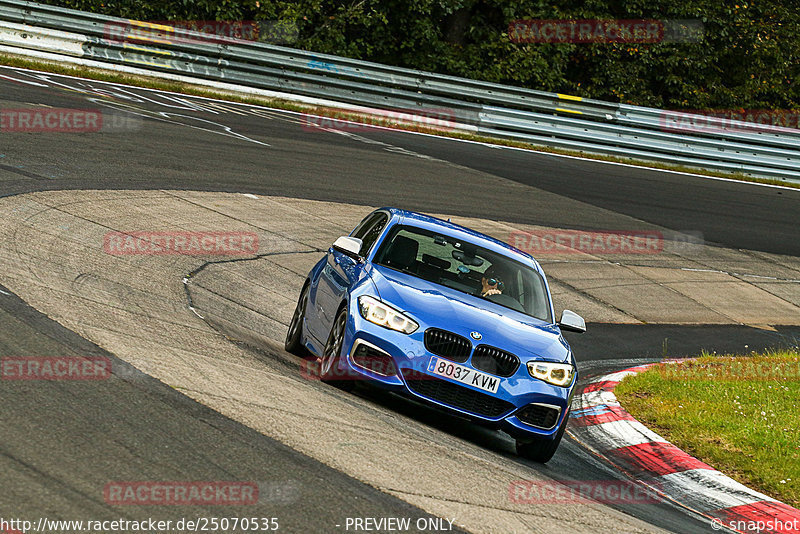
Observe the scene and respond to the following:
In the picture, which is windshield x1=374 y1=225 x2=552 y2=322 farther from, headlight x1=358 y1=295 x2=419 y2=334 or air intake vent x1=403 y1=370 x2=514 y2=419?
air intake vent x1=403 y1=370 x2=514 y2=419

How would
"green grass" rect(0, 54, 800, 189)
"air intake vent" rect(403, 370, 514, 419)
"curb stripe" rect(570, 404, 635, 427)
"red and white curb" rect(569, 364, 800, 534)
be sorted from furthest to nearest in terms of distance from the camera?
"green grass" rect(0, 54, 800, 189)
"curb stripe" rect(570, 404, 635, 427)
"air intake vent" rect(403, 370, 514, 419)
"red and white curb" rect(569, 364, 800, 534)

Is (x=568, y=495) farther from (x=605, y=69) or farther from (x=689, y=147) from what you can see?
(x=605, y=69)

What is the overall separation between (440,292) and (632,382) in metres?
3.21

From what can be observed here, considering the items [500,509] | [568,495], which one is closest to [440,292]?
[568,495]

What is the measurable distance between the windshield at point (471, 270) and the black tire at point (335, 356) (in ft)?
2.76

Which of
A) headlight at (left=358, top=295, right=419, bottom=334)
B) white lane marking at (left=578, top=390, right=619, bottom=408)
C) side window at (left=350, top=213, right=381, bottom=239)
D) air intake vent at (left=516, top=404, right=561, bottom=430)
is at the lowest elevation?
white lane marking at (left=578, top=390, right=619, bottom=408)

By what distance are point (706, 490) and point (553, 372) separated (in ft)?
4.46

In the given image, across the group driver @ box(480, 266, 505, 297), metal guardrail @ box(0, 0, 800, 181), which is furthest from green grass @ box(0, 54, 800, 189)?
driver @ box(480, 266, 505, 297)

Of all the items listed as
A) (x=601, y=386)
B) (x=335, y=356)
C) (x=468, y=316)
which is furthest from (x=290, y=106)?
(x=468, y=316)

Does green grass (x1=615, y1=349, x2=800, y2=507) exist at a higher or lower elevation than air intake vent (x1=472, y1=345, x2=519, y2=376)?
lower

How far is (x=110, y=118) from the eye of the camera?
1859 cm

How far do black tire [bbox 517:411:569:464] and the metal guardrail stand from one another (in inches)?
772

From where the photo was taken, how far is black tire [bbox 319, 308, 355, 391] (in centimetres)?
764

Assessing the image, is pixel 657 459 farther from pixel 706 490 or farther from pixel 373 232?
pixel 373 232
